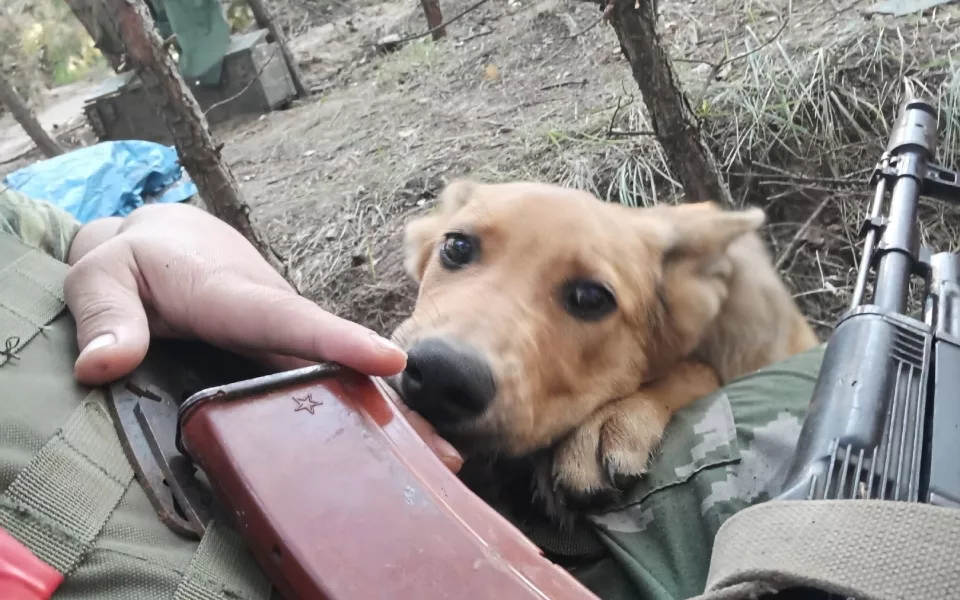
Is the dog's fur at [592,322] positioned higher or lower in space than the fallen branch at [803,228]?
higher

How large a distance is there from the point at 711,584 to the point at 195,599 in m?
0.75

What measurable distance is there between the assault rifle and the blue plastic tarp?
4684 millimetres

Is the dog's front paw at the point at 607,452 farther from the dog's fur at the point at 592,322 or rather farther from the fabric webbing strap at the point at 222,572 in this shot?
the fabric webbing strap at the point at 222,572

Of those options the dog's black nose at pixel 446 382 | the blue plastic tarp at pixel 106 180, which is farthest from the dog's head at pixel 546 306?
the blue plastic tarp at pixel 106 180

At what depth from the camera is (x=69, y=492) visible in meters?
1.13

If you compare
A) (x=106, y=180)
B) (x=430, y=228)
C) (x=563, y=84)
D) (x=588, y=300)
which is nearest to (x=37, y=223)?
(x=430, y=228)

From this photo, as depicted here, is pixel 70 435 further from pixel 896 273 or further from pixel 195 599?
pixel 896 273

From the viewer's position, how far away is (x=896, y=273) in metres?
2.01

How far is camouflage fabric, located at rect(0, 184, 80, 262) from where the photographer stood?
196 centimetres

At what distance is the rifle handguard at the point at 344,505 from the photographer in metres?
1.07

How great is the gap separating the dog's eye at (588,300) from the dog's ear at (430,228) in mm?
662

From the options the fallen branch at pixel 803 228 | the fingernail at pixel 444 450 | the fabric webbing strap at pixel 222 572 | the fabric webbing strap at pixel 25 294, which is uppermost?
the fabric webbing strap at pixel 25 294

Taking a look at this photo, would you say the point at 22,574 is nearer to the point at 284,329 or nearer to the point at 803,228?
the point at 284,329

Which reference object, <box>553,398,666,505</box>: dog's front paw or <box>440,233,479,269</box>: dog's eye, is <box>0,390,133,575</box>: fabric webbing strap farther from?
<box>440,233,479,269</box>: dog's eye
